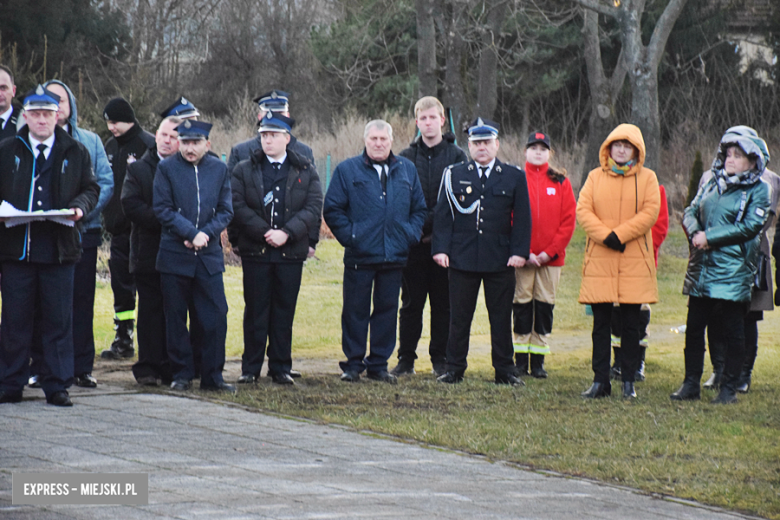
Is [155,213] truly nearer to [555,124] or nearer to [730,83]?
[730,83]

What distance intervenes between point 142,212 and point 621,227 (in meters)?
3.68

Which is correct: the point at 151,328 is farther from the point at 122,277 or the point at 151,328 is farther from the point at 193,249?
the point at 122,277

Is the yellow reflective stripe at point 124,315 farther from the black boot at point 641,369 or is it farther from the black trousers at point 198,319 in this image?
the black boot at point 641,369

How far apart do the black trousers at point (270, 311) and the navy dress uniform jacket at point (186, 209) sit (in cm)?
50

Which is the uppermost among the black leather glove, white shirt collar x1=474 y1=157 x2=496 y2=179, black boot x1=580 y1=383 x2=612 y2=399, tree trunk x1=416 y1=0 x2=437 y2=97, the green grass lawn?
tree trunk x1=416 y1=0 x2=437 y2=97

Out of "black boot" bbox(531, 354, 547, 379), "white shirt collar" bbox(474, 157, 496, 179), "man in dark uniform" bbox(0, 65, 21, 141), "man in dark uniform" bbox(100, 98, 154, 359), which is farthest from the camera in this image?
"black boot" bbox(531, 354, 547, 379)

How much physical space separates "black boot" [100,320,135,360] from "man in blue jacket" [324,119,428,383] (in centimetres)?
233

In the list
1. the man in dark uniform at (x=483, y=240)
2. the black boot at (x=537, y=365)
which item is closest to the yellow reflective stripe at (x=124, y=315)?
the man in dark uniform at (x=483, y=240)

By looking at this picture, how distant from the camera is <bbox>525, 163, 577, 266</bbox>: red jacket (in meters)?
9.01

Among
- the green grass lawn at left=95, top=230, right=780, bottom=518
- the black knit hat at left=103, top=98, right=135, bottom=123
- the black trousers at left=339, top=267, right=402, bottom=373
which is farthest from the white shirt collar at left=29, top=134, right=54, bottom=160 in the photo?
the black trousers at left=339, top=267, right=402, bottom=373

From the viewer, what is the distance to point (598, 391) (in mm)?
7891

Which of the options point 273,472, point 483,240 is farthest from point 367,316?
point 273,472

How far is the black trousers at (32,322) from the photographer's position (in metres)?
6.95

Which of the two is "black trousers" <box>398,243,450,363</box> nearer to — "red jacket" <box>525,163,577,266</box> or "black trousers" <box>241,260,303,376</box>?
"red jacket" <box>525,163,577,266</box>
